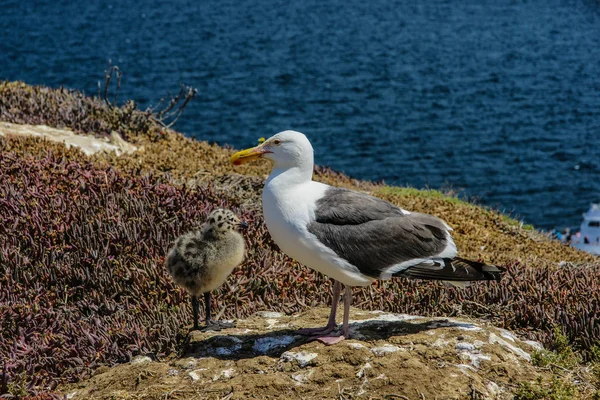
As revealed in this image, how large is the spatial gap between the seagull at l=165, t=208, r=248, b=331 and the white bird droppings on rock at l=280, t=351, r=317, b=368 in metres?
1.00

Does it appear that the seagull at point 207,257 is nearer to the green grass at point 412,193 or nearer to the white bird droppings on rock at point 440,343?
the white bird droppings on rock at point 440,343

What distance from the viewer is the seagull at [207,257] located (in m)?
7.39

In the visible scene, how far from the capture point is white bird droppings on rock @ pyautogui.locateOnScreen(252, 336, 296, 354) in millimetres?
7109

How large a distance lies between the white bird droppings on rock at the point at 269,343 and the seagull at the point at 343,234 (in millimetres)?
200

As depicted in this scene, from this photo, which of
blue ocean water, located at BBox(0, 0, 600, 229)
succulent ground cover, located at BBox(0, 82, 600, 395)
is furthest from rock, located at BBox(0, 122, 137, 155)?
blue ocean water, located at BBox(0, 0, 600, 229)

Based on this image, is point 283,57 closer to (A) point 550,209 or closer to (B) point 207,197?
(A) point 550,209

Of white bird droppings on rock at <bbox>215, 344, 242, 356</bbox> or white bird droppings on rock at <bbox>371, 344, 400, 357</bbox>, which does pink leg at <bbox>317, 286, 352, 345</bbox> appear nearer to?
white bird droppings on rock at <bbox>371, 344, 400, 357</bbox>

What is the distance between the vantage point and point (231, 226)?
7.70 meters

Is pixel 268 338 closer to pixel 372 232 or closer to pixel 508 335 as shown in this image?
pixel 372 232

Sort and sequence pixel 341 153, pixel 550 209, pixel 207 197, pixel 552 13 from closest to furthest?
pixel 207 197 → pixel 550 209 → pixel 341 153 → pixel 552 13

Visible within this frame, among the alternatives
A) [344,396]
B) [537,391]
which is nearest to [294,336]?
[344,396]

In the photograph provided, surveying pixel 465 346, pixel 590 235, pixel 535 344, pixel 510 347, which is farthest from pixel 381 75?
pixel 465 346

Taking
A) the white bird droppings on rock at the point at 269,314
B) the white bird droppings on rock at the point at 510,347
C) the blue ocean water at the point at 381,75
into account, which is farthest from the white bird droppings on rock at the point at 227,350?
the blue ocean water at the point at 381,75

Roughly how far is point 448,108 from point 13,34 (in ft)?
123
